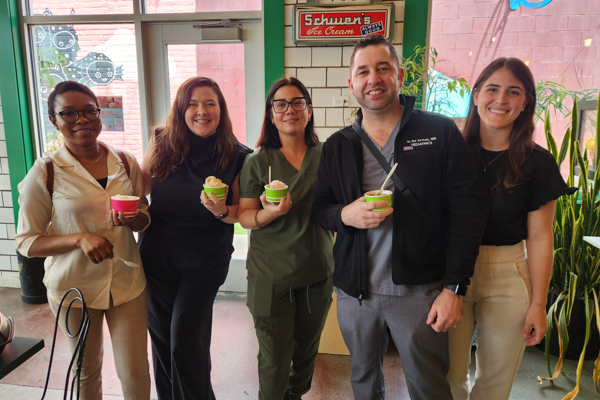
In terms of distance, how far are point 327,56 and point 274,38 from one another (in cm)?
52

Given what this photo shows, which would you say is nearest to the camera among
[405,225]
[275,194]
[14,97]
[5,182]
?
[405,225]

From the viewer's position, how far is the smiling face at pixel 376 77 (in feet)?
4.91

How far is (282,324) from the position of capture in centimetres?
192

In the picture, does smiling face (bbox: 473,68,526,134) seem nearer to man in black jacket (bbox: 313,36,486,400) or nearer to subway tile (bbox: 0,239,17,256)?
man in black jacket (bbox: 313,36,486,400)

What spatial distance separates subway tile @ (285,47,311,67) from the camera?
348 cm

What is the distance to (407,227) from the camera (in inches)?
58.1

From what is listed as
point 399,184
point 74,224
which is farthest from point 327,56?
point 74,224

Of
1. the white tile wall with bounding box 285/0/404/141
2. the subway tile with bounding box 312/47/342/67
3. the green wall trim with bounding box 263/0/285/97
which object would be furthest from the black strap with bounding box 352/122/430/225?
the green wall trim with bounding box 263/0/285/97

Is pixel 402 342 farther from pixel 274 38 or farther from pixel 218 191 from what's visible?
pixel 274 38

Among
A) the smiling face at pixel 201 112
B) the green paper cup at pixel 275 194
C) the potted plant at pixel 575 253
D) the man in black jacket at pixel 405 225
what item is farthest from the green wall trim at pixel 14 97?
→ the potted plant at pixel 575 253

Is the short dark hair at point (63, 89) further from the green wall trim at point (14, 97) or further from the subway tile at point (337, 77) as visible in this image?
the green wall trim at point (14, 97)

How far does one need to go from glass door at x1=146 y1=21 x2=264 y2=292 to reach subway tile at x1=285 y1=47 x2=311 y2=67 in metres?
0.35

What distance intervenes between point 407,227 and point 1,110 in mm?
4484

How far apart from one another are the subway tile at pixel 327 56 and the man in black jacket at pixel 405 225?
78.2 inches
